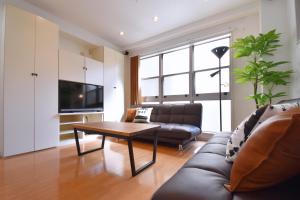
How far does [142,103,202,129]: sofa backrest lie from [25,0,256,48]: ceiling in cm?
195

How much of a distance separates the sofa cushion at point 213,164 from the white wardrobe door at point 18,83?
2793 millimetres

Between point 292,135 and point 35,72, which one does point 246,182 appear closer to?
point 292,135

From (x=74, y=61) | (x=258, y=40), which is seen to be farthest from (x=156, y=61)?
(x=258, y=40)

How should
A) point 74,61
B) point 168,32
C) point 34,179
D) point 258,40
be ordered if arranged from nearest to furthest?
point 34,179 < point 258,40 < point 74,61 < point 168,32

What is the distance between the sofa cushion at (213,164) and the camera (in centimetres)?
93

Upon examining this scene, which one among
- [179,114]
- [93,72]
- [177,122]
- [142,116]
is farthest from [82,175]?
[93,72]

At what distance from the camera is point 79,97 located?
11.3ft

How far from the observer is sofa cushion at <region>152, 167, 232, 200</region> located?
0.63 meters

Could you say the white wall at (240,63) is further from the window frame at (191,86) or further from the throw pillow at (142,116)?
the throw pillow at (142,116)

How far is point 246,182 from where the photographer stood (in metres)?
0.62

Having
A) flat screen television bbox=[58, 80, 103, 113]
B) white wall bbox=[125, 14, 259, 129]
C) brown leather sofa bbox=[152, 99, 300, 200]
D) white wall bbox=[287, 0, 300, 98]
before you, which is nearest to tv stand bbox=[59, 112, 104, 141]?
flat screen television bbox=[58, 80, 103, 113]

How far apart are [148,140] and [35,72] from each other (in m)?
2.55

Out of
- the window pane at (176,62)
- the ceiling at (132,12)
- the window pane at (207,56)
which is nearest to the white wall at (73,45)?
the ceiling at (132,12)

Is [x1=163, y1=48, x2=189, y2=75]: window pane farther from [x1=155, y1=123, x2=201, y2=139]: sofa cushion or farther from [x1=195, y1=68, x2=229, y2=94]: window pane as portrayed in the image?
[x1=155, y1=123, x2=201, y2=139]: sofa cushion
